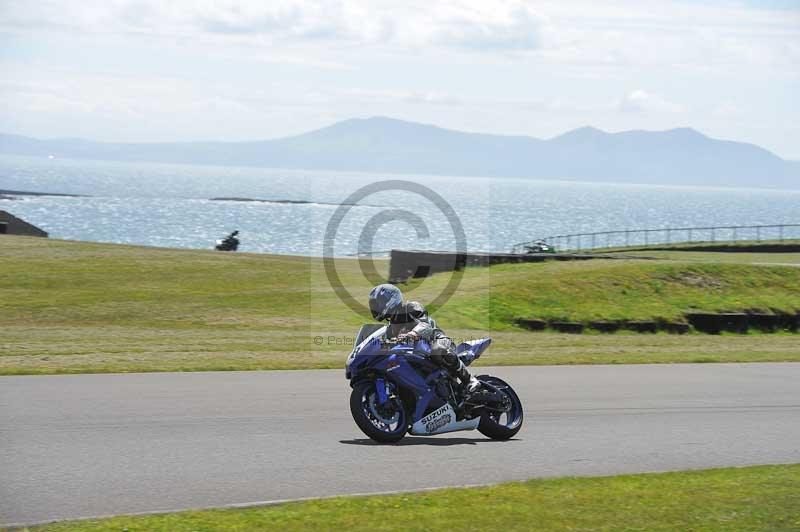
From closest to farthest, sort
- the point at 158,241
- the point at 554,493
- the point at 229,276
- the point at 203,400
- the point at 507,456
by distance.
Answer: the point at 554,493 → the point at 507,456 → the point at 203,400 → the point at 229,276 → the point at 158,241

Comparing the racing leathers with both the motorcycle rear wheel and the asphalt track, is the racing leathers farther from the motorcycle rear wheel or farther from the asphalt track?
the asphalt track

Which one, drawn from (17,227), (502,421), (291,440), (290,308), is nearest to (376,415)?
(291,440)

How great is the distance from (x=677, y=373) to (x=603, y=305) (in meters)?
9.58

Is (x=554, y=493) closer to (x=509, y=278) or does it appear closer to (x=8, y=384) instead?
(x=8, y=384)

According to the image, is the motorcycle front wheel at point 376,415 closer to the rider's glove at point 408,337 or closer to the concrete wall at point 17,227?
the rider's glove at point 408,337

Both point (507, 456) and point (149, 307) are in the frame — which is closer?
point (507, 456)

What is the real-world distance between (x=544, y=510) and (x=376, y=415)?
281cm

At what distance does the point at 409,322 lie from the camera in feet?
35.6

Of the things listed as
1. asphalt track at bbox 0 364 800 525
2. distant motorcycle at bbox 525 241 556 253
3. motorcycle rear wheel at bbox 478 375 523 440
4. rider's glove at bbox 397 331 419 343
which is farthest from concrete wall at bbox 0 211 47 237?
rider's glove at bbox 397 331 419 343

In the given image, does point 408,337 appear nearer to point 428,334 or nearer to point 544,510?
point 428,334

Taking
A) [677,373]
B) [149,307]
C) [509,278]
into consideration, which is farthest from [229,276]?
[677,373]

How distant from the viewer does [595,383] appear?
1572cm

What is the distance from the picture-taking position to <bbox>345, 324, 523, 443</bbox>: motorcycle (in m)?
10.6

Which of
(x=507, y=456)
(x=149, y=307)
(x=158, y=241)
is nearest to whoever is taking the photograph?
(x=507, y=456)
